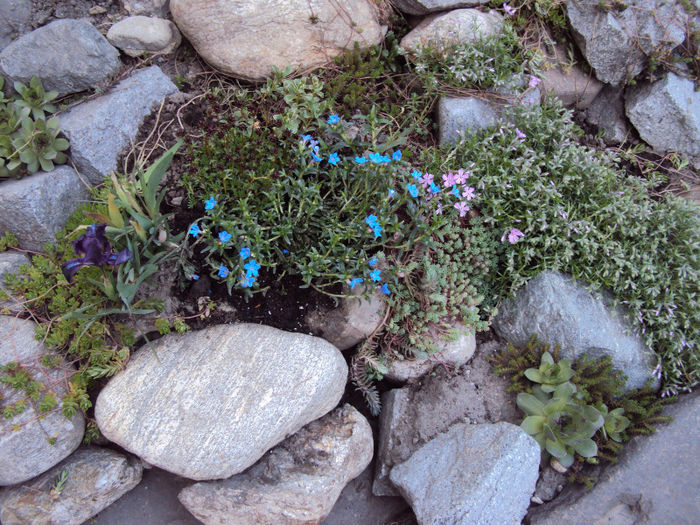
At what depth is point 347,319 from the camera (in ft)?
12.2

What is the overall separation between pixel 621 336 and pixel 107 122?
14.9 feet

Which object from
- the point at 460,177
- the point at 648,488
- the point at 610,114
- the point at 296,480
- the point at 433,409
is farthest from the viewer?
the point at 610,114

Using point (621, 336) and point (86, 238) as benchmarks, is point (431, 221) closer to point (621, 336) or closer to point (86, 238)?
point (621, 336)

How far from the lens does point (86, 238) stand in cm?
292

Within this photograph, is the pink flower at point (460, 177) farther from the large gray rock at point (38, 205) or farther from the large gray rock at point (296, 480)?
the large gray rock at point (38, 205)

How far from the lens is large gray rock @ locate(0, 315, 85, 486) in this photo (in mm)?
3111

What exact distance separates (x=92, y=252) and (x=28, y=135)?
1498 mm

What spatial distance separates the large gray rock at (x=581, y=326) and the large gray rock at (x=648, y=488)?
460mm

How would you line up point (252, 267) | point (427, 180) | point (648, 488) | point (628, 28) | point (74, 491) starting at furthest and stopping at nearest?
point (628, 28) → point (427, 180) → point (648, 488) → point (74, 491) → point (252, 267)

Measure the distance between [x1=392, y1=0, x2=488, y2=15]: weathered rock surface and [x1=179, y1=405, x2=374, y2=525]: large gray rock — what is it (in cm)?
388

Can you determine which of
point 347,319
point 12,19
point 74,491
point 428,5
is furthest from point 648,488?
point 12,19

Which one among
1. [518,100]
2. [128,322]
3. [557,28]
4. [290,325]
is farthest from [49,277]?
[557,28]

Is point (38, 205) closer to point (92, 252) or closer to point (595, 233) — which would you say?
point (92, 252)

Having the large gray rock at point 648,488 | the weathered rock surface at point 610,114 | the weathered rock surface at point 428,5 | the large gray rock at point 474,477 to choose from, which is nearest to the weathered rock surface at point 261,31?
the weathered rock surface at point 428,5
